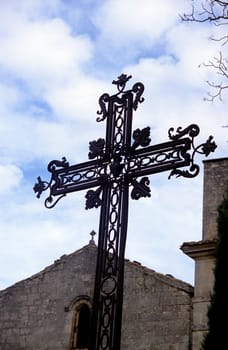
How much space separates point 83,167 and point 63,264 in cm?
794

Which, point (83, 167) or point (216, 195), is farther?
point (216, 195)

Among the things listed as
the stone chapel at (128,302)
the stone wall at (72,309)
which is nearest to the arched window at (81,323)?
the stone chapel at (128,302)

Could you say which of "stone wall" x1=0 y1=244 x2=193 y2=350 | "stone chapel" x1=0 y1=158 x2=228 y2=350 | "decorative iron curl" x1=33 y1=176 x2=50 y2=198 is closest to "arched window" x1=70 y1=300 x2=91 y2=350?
"stone chapel" x1=0 y1=158 x2=228 y2=350

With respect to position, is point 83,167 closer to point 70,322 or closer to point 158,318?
point 158,318

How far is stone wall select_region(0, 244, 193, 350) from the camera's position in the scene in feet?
43.8

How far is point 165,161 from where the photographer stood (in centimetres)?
689

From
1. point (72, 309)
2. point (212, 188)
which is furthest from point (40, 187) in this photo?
point (72, 309)

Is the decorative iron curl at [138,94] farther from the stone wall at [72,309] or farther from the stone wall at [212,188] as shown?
the stone wall at [72,309]

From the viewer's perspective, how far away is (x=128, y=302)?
1391 centimetres

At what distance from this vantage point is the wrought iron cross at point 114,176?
21.5ft

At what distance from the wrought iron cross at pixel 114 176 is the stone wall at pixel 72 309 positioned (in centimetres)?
640

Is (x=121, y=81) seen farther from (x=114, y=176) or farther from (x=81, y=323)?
(x=81, y=323)

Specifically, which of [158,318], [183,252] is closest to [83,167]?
[183,252]

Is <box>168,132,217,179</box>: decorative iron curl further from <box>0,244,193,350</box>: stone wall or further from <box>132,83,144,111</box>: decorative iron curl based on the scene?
<box>0,244,193,350</box>: stone wall
